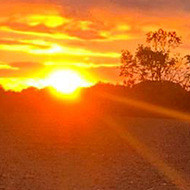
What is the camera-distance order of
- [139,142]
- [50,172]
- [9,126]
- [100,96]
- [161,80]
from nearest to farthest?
[50,172] → [139,142] → [9,126] → [100,96] → [161,80]

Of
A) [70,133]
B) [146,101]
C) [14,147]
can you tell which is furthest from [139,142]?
[146,101]

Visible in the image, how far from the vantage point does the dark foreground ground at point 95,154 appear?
14.7 metres

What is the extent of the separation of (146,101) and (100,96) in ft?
9.23

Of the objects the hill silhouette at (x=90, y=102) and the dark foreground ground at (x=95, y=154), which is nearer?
the dark foreground ground at (x=95, y=154)

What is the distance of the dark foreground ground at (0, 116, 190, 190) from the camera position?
14.7m

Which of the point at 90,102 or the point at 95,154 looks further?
the point at 90,102

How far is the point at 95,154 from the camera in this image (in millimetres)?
17859

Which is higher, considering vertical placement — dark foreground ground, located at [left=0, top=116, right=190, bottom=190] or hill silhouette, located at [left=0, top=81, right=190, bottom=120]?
hill silhouette, located at [left=0, top=81, right=190, bottom=120]

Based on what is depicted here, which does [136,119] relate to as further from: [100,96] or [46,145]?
[100,96]

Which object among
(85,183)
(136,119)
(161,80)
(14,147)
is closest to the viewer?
(85,183)

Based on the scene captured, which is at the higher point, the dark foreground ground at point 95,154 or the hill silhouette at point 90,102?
the hill silhouette at point 90,102

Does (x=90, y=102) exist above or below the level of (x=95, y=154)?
above

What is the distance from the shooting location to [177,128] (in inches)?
888

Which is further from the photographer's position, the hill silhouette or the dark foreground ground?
the hill silhouette
